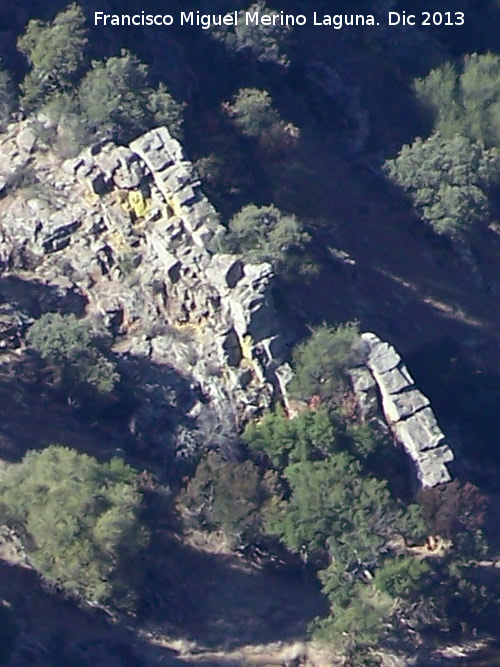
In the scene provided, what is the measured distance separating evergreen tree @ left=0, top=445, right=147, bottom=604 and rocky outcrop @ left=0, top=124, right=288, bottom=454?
8641mm

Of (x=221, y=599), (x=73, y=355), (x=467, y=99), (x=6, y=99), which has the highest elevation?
(x=467, y=99)

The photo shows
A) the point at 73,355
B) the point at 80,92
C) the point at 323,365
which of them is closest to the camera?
the point at 73,355

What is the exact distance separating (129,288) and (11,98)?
14.0 m

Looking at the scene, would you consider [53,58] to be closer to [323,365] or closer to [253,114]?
[253,114]

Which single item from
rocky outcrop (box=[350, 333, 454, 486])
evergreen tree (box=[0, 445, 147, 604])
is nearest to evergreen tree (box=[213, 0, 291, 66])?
rocky outcrop (box=[350, 333, 454, 486])

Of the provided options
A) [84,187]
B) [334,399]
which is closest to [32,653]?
[334,399]

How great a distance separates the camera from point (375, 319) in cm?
7056

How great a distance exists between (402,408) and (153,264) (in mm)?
14659

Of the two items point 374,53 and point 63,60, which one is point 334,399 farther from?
point 374,53

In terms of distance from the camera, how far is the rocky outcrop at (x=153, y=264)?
62.2 meters

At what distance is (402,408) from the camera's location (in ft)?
205

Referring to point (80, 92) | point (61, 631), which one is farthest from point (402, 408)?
→ point (80, 92)

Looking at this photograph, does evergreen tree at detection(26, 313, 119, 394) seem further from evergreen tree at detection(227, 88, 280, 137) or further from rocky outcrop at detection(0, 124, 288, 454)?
evergreen tree at detection(227, 88, 280, 137)

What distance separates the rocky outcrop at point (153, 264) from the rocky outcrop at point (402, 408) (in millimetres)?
4297
